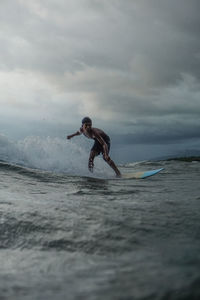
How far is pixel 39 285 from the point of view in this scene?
7.02ft

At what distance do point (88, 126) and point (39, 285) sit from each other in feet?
31.9

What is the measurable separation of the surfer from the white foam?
252 centimetres

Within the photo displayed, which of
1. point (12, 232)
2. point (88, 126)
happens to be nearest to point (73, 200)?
point (12, 232)

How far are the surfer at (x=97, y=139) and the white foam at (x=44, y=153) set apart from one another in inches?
99.2

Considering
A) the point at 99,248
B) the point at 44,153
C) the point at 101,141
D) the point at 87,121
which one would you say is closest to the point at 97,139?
the point at 101,141

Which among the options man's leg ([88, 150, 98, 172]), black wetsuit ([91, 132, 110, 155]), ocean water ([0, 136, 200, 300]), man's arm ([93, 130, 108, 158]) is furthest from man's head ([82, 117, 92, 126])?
ocean water ([0, 136, 200, 300])

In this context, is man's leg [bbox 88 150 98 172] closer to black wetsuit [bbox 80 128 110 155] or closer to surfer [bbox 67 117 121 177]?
surfer [bbox 67 117 121 177]

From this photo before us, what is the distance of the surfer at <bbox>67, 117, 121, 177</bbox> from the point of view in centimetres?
1166

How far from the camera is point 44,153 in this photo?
16453 mm

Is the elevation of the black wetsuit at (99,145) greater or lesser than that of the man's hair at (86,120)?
lesser

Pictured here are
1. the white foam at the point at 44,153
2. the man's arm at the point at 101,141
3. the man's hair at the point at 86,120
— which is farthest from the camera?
the white foam at the point at 44,153

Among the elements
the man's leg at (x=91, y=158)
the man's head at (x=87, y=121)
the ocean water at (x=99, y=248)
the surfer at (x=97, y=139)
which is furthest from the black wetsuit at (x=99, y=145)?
the ocean water at (x=99, y=248)

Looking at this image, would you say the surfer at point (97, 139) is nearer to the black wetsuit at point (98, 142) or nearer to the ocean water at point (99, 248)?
Answer: the black wetsuit at point (98, 142)

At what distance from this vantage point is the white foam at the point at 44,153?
15.5 meters
